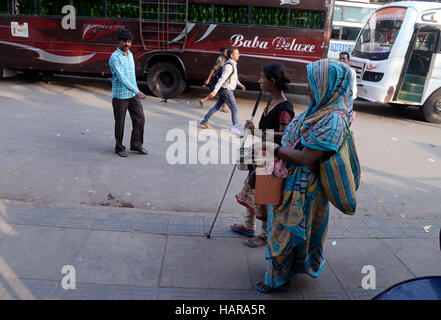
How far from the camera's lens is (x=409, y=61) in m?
10.0

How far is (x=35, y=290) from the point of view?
2.99 metres

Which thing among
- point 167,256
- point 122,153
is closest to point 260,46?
point 122,153

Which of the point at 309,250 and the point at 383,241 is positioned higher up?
the point at 309,250

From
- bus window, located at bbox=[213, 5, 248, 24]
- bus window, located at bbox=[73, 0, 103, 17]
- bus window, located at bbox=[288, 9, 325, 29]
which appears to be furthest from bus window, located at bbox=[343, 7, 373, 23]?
bus window, located at bbox=[73, 0, 103, 17]

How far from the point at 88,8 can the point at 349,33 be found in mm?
10271

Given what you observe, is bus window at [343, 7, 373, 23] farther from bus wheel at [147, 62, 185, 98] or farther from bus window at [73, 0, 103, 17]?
bus window at [73, 0, 103, 17]

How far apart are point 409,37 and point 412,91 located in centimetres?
134

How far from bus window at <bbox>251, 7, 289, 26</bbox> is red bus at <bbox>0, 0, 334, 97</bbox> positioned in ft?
0.06

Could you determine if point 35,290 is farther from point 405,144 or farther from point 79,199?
point 405,144

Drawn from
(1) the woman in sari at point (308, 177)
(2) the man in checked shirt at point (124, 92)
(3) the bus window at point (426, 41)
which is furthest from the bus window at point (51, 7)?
(1) the woman in sari at point (308, 177)

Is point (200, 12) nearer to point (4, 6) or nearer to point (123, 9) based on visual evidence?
point (123, 9)

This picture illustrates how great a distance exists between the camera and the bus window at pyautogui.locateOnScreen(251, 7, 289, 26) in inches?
397
